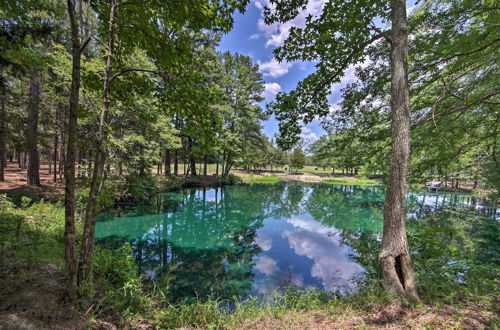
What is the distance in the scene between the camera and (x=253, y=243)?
8.64 meters

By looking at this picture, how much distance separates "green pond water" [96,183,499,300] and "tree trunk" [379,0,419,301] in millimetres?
1867

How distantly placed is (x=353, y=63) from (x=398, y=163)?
8.58ft

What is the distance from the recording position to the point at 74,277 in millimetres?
2590

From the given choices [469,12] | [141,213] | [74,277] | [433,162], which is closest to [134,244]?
[141,213]

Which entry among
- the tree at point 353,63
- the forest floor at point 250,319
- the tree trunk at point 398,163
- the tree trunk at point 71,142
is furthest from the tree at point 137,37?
the tree trunk at point 398,163

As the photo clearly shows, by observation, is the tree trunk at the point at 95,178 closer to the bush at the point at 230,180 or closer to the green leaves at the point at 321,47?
the green leaves at the point at 321,47

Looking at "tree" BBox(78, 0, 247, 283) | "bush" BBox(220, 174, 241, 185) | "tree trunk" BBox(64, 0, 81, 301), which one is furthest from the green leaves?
"bush" BBox(220, 174, 241, 185)

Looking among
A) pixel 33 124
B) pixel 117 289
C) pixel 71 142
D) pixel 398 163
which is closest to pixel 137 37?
pixel 71 142

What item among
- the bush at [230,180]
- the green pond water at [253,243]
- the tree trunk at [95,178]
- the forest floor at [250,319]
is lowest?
the green pond water at [253,243]

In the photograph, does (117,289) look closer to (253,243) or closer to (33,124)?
(253,243)

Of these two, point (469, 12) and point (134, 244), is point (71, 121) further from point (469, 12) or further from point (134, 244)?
point (469, 12)

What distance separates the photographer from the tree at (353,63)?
11.0 ft

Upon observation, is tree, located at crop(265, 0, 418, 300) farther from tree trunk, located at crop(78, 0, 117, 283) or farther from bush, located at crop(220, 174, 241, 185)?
bush, located at crop(220, 174, 241, 185)

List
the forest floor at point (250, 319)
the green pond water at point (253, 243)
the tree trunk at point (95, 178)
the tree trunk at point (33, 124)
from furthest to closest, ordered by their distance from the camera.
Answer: the tree trunk at point (33, 124), the green pond water at point (253, 243), the tree trunk at point (95, 178), the forest floor at point (250, 319)
